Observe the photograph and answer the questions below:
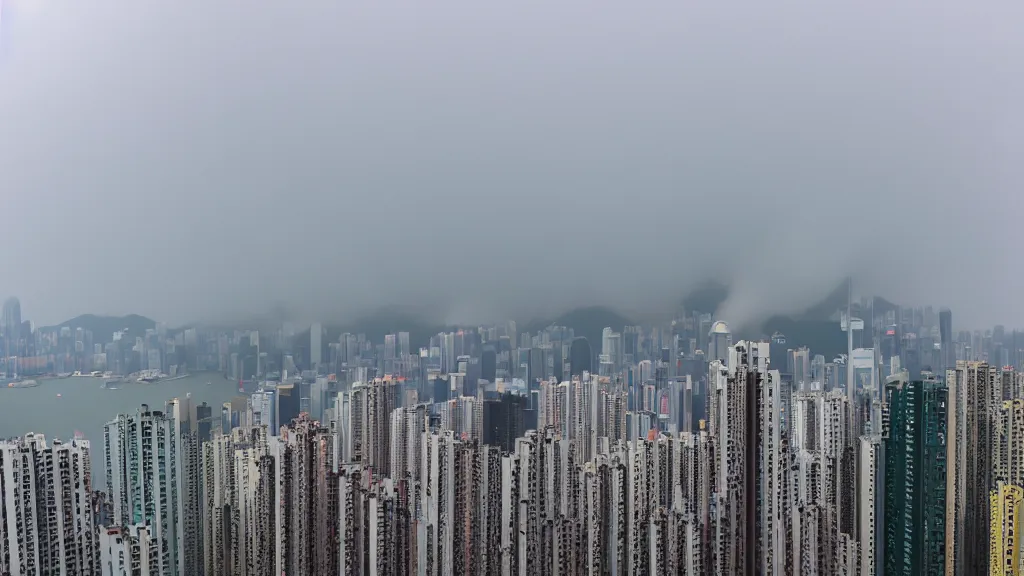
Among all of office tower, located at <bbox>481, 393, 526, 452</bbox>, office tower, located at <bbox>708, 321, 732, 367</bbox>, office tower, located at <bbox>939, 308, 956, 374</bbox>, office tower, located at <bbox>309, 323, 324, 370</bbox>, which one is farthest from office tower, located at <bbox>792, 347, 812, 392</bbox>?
office tower, located at <bbox>309, 323, 324, 370</bbox>

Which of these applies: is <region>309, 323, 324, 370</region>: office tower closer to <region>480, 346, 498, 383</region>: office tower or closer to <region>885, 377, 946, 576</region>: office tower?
<region>480, 346, 498, 383</region>: office tower

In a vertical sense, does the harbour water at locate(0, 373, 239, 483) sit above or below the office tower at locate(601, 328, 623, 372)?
below

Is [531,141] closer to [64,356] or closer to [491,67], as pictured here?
[491,67]

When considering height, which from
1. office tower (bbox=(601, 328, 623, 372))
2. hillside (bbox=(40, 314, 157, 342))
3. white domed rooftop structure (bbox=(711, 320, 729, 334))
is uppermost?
hillside (bbox=(40, 314, 157, 342))

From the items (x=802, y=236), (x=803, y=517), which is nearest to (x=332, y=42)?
(x=802, y=236)

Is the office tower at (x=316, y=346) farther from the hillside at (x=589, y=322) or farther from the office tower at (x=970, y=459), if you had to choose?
the office tower at (x=970, y=459)
